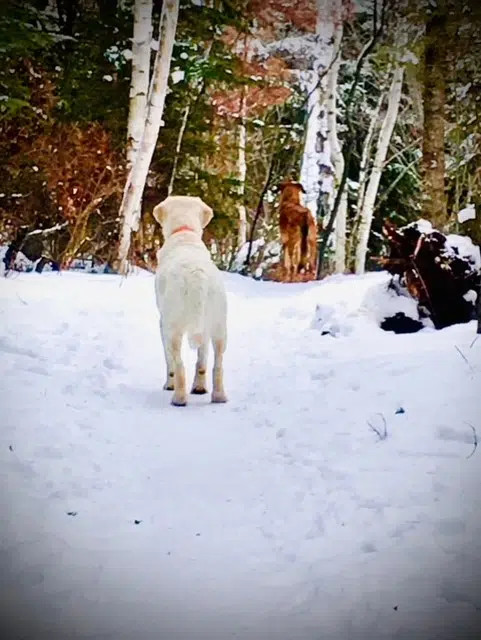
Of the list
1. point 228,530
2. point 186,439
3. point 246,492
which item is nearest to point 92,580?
point 228,530

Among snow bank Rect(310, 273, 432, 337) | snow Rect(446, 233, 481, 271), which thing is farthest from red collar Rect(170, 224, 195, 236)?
snow Rect(446, 233, 481, 271)

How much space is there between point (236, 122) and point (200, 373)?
11.2 ft

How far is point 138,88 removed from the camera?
14.3ft

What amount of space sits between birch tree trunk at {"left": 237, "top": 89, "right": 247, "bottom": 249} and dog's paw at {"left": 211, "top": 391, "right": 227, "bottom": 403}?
10.1ft

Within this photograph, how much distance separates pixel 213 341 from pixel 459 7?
1279 millimetres

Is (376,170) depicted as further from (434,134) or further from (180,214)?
(180,214)

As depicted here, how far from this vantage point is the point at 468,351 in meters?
2.04

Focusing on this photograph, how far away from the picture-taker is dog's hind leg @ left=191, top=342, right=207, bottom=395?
7.39 ft

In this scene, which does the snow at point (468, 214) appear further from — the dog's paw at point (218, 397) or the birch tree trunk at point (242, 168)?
the birch tree trunk at point (242, 168)

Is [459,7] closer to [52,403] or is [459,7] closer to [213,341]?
[213,341]

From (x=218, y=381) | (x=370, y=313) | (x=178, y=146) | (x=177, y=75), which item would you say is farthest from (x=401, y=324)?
(x=177, y=75)

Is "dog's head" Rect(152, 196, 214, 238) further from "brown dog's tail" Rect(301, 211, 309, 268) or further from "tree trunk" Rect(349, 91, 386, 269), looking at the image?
"tree trunk" Rect(349, 91, 386, 269)

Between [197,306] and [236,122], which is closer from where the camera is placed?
[197,306]

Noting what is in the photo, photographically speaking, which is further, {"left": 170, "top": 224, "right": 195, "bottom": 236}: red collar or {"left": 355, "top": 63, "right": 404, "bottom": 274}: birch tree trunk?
{"left": 355, "top": 63, "right": 404, "bottom": 274}: birch tree trunk
